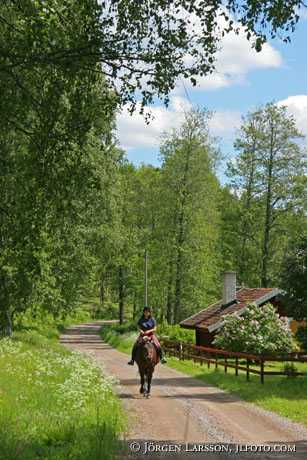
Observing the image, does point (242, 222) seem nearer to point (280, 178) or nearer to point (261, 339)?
point (280, 178)

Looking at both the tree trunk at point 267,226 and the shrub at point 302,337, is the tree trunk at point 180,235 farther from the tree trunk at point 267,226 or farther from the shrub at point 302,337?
the shrub at point 302,337

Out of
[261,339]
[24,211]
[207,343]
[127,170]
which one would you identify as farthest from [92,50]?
[127,170]

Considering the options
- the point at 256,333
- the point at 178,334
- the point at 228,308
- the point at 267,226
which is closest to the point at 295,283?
the point at 256,333

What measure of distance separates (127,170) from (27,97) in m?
60.4

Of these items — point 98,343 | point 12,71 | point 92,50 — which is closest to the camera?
point 92,50

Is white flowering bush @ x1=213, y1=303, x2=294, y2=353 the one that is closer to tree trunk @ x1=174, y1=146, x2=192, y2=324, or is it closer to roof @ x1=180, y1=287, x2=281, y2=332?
roof @ x1=180, y1=287, x2=281, y2=332

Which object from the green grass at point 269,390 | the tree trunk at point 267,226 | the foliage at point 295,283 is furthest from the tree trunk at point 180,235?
the foliage at point 295,283

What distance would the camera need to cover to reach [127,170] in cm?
6906

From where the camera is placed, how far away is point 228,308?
1469 inches

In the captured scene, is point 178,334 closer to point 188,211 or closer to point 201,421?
point 188,211

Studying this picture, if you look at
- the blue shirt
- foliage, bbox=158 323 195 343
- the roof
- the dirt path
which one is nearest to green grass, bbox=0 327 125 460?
the dirt path

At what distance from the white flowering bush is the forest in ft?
11.4

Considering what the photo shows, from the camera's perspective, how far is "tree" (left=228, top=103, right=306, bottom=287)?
48406 millimetres

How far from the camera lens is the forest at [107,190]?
840 cm
